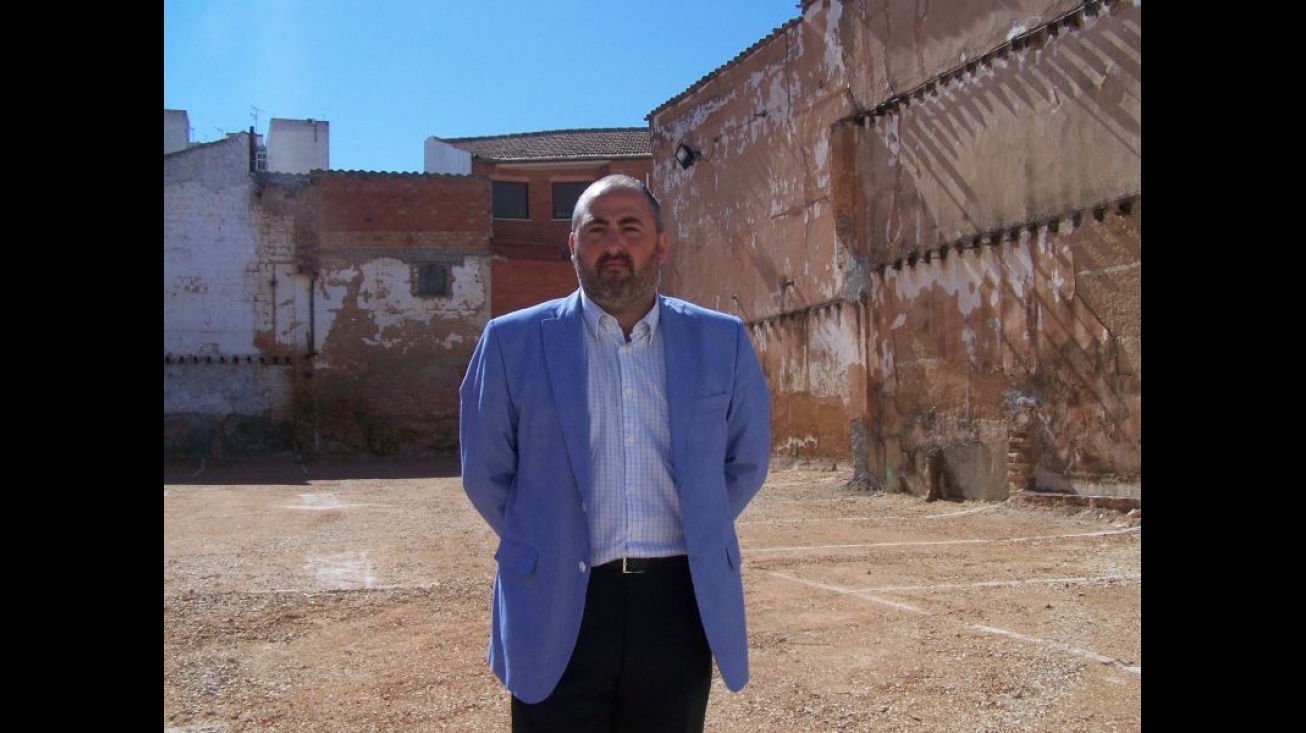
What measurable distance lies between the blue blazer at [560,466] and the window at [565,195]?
92.3 ft

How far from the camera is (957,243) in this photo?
12180mm

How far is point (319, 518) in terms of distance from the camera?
12.1 metres

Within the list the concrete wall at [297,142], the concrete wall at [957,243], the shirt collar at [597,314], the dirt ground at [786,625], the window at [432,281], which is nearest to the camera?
the shirt collar at [597,314]

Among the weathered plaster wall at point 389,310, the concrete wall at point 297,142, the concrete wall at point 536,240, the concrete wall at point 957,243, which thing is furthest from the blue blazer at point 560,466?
the concrete wall at point 297,142

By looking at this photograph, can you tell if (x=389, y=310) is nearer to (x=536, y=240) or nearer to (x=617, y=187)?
(x=536, y=240)

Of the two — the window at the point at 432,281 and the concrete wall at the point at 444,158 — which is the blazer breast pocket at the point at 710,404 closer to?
the window at the point at 432,281

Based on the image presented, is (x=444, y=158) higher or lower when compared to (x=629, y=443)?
higher

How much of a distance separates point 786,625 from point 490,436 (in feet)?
12.4

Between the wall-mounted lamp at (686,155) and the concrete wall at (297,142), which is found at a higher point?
the concrete wall at (297,142)

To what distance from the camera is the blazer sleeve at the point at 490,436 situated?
2520 mm

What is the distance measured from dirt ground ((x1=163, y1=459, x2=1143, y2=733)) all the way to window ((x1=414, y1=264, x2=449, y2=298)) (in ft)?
49.3

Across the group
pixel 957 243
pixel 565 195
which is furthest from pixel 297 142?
pixel 957 243

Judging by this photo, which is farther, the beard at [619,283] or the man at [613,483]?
the beard at [619,283]
